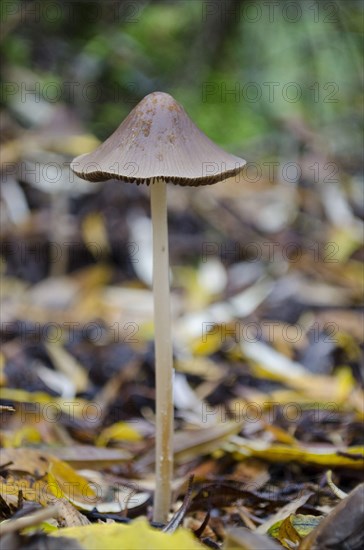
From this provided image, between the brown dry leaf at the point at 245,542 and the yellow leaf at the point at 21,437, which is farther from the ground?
the brown dry leaf at the point at 245,542

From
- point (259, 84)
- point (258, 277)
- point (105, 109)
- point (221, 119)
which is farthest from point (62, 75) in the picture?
point (258, 277)

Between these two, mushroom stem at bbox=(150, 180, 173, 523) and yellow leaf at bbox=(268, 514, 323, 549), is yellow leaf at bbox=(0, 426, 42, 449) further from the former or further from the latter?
yellow leaf at bbox=(268, 514, 323, 549)

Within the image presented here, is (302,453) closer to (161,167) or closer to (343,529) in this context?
(343,529)

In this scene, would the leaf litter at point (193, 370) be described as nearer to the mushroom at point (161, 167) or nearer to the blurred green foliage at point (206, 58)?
the mushroom at point (161, 167)

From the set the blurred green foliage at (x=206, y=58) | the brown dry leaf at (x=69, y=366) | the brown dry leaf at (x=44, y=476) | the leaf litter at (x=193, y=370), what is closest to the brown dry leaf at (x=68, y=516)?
the leaf litter at (x=193, y=370)

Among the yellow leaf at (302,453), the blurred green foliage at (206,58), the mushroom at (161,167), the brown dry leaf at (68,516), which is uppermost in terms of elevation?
the blurred green foliage at (206,58)

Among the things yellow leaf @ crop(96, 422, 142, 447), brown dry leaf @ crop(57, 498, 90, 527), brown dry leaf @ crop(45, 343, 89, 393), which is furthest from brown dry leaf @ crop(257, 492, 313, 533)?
brown dry leaf @ crop(45, 343, 89, 393)

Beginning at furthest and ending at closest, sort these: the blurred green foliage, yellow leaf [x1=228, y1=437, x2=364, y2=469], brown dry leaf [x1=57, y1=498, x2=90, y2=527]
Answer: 1. the blurred green foliage
2. yellow leaf [x1=228, y1=437, x2=364, y2=469]
3. brown dry leaf [x1=57, y1=498, x2=90, y2=527]

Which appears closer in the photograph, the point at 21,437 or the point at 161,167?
the point at 161,167

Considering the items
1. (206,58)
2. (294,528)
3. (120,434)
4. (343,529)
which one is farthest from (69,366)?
(206,58)
